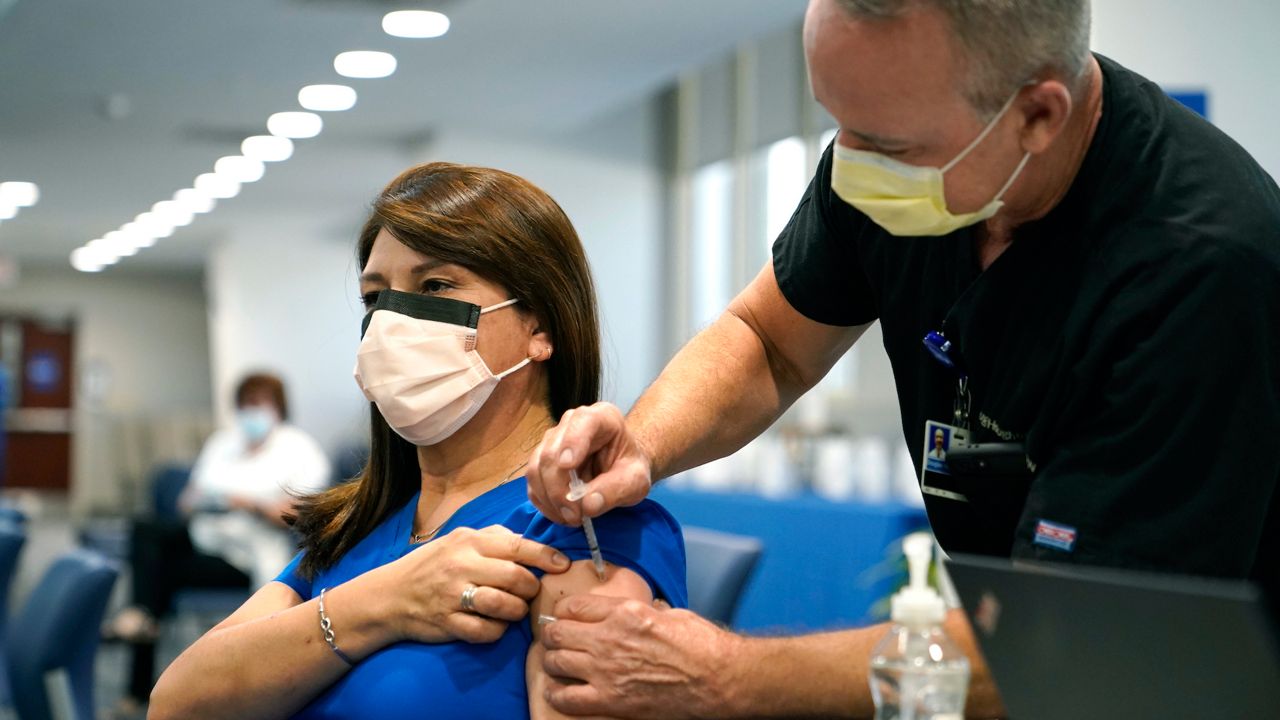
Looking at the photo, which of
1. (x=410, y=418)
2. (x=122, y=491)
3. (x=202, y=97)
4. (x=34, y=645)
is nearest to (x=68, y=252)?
(x=122, y=491)

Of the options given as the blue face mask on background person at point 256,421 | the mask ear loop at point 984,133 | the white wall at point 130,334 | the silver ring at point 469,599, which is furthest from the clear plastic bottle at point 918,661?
the white wall at point 130,334

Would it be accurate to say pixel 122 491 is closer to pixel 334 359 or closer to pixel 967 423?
pixel 334 359

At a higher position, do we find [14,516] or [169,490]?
[14,516]

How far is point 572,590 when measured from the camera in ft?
4.36

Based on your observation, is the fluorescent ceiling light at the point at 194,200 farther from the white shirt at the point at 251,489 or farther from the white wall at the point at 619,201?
the white shirt at the point at 251,489

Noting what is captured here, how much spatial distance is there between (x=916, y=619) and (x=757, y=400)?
73 centimetres

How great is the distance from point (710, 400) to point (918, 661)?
0.61 metres

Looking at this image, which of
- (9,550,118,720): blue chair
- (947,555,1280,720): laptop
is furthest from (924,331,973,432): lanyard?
(9,550,118,720): blue chair

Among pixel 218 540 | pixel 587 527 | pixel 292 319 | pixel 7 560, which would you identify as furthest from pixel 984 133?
pixel 292 319

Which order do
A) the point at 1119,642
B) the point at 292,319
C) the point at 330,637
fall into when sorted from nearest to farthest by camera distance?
the point at 1119,642 < the point at 330,637 < the point at 292,319

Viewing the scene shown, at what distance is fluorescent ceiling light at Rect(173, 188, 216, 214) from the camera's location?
9226 mm

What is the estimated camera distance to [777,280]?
1591mm

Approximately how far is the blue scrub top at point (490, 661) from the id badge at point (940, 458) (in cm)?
29

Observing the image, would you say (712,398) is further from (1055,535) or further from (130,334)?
(130,334)
